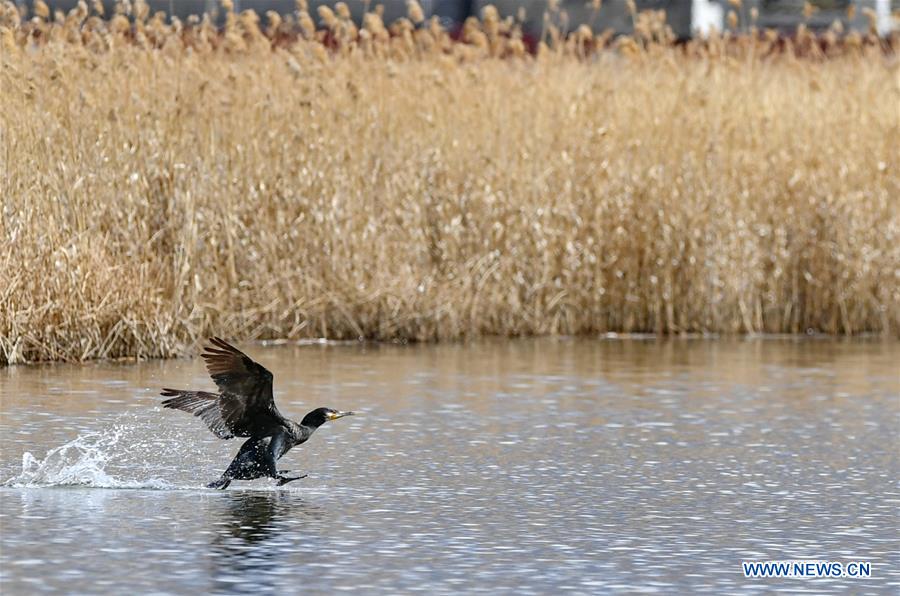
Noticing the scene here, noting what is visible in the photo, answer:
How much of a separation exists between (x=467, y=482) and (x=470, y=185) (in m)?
7.74

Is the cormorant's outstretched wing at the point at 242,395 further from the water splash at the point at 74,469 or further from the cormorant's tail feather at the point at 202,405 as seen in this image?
the water splash at the point at 74,469

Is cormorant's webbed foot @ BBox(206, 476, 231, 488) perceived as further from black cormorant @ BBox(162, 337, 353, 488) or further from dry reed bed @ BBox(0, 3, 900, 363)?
dry reed bed @ BBox(0, 3, 900, 363)

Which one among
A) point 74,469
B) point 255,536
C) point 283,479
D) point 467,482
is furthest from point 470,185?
point 255,536

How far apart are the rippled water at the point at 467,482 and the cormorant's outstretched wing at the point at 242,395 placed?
28cm

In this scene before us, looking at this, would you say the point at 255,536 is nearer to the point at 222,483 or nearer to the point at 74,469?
the point at 222,483

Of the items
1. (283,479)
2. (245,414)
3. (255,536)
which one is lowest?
(255,536)

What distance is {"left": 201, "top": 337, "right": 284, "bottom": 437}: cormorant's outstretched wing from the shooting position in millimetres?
7969

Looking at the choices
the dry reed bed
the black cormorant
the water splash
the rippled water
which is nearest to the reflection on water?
the rippled water

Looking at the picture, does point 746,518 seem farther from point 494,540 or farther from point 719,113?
point 719,113

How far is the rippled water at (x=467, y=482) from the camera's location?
21.2ft

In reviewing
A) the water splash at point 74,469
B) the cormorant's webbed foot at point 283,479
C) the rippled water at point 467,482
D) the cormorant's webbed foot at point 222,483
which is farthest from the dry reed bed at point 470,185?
the cormorant's webbed foot at point 283,479

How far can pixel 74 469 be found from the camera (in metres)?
8.32

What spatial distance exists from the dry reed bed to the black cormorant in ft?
19.1


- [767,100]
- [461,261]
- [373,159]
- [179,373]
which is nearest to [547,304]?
[461,261]
